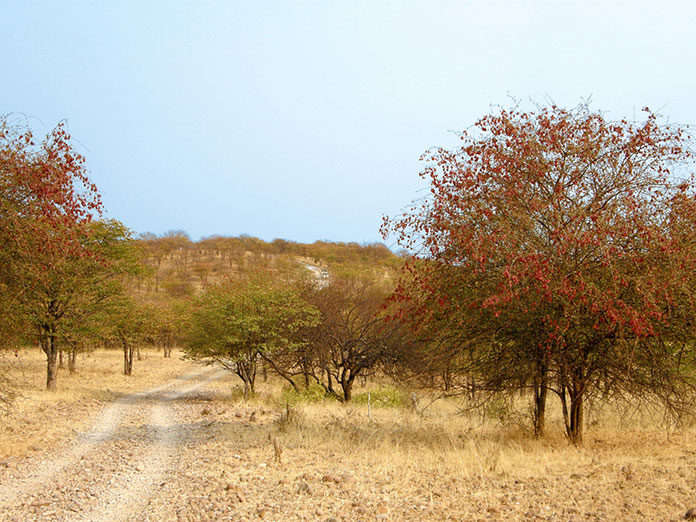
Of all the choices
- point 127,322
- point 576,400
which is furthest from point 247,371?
point 576,400

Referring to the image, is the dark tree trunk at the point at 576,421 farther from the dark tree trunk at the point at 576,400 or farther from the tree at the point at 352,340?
the tree at the point at 352,340

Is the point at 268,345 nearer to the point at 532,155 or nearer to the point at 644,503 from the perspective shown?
the point at 532,155

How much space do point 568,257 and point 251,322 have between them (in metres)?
13.8

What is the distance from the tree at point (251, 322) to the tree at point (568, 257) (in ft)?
36.3

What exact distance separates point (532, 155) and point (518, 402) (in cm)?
941

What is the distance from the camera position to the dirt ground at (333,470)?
6789mm

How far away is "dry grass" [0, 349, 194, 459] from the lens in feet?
39.1

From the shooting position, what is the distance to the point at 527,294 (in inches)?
372

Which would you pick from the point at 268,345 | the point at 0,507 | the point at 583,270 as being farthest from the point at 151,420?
the point at 583,270

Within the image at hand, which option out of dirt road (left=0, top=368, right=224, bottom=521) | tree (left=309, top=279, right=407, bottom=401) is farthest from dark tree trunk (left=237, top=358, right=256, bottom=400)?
dirt road (left=0, top=368, right=224, bottom=521)

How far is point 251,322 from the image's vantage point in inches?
813

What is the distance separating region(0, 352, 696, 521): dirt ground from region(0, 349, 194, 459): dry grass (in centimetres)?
12

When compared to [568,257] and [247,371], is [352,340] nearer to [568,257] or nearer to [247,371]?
[247,371]

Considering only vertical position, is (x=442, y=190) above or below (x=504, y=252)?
above
